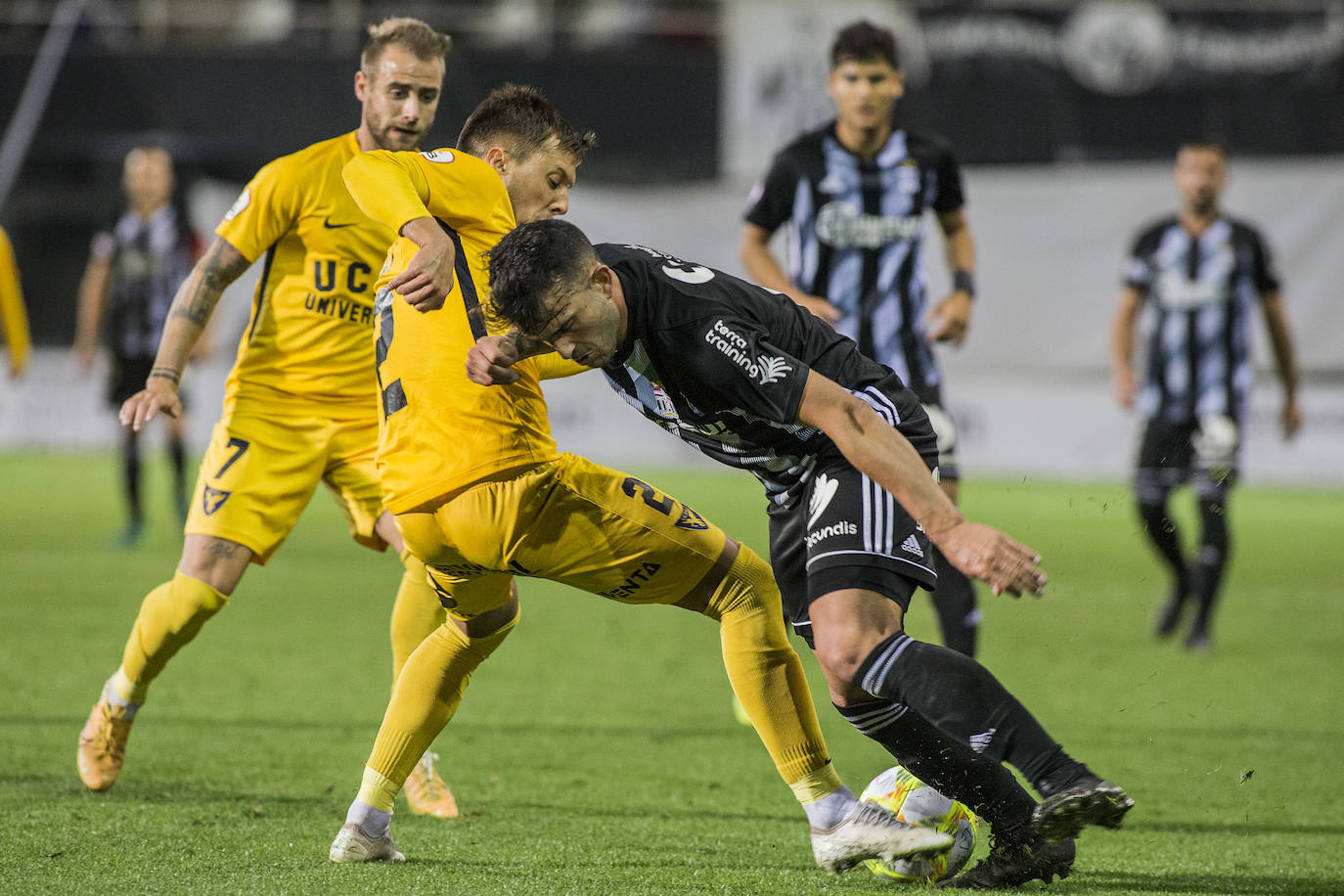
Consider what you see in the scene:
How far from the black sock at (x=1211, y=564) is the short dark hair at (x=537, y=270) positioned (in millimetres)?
5289

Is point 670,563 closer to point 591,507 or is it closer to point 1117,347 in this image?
point 591,507

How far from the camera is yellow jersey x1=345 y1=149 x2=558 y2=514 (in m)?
3.43

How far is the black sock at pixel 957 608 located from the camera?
5.09 m

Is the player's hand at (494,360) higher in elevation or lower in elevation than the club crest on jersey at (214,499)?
higher

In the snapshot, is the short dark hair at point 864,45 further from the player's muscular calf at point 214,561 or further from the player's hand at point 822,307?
the player's muscular calf at point 214,561

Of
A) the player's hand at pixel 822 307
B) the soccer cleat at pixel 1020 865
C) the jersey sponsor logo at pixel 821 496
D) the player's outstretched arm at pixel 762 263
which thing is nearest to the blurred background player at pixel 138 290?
the player's outstretched arm at pixel 762 263

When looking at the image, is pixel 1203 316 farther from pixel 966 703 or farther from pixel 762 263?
pixel 966 703

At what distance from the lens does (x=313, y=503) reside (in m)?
14.3

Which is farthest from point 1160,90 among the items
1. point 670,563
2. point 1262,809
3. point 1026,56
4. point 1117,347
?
point 670,563

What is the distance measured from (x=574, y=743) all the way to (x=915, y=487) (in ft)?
8.59

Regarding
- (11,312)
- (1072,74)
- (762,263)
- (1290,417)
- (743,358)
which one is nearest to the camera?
(743,358)

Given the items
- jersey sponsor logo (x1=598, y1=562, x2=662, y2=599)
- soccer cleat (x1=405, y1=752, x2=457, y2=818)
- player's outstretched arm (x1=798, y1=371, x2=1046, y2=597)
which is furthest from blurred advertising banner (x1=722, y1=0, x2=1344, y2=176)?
player's outstretched arm (x1=798, y1=371, x2=1046, y2=597)

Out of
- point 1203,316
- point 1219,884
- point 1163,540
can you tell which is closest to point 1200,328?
point 1203,316

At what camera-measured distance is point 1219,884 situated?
139 inches
